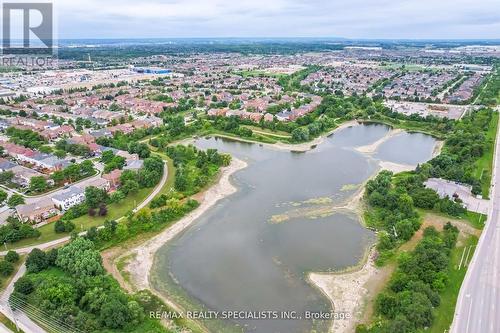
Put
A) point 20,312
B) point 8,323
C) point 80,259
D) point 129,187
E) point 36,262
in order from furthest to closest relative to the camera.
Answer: point 129,187 → point 36,262 → point 80,259 → point 20,312 → point 8,323

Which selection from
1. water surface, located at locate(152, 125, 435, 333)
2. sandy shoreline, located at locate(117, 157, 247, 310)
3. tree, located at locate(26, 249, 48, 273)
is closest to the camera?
water surface, located at locate(152, 125, 435, 333)

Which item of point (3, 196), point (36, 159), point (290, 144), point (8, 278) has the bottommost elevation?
point (8, 278)

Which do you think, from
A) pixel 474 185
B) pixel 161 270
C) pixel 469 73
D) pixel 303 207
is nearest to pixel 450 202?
pixel 474 185

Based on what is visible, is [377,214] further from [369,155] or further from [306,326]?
A: [369,155]

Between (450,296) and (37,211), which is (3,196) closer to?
(37,211)

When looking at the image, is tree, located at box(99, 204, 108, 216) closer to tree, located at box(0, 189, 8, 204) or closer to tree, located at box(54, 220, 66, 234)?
tree, located at box(54, 220, 66, 234)

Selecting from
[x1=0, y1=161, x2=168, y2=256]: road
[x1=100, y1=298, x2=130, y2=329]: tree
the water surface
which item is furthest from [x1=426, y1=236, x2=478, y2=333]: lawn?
[x1=0, y1=161, x2=168, y2=256]: road

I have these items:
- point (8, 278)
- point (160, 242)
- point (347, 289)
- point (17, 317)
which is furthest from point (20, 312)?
point (347, 289)

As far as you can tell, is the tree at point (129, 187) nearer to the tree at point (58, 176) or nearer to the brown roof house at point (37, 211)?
the brown roof house at point (37, 211)
